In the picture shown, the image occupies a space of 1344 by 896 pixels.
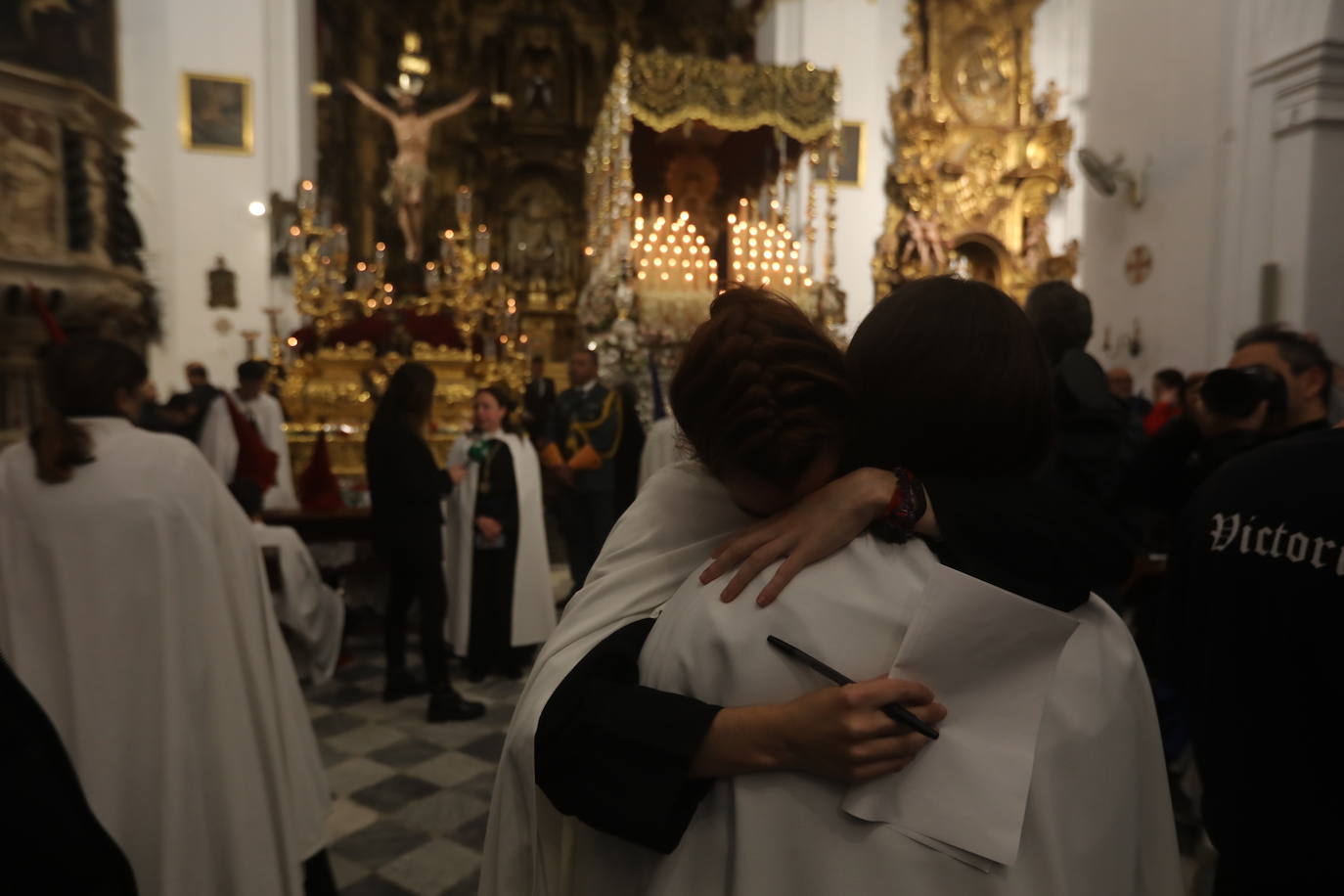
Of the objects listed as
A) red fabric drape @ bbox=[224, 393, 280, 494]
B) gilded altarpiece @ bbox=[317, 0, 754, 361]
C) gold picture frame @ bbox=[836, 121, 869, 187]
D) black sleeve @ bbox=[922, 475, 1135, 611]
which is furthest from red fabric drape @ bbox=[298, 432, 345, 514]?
gold picture frame @ bbox=[836, 121, 869, 187]

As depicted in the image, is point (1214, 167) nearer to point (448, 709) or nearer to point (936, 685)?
point (448, 709)

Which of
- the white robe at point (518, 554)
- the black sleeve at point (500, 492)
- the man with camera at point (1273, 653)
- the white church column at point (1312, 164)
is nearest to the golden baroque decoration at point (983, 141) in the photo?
the white church column at point (1312, 164)

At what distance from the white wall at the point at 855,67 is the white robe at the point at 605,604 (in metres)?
13.1

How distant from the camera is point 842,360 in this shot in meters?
1.03

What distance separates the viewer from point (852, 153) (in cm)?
1470

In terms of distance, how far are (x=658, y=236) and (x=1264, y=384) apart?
5.81 meters

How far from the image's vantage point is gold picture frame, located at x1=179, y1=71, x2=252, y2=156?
1248cm

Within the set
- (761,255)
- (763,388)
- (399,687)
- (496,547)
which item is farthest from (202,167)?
(763,388)

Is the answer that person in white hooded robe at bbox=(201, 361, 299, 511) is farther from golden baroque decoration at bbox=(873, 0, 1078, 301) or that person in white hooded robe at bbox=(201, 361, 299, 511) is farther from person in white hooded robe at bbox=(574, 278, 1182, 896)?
golden baroque decoration at bbox=(873, 0, 1078, 301)

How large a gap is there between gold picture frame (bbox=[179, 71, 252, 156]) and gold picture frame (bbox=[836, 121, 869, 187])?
935 cm

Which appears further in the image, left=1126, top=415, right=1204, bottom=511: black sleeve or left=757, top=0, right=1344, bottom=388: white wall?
left=757, top=0, right=1344, bottom=388: white wall

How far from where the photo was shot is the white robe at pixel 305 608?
15.8 feet

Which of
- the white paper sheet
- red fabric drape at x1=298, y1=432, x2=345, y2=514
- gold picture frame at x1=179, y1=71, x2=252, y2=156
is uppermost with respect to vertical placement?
gold picture frame at x1=179, y1=71, x2=252, y2=156

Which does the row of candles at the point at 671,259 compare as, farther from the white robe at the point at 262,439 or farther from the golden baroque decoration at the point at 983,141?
the golden baroque decoration at the point at 983,141
